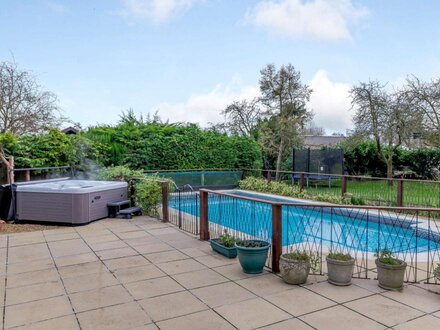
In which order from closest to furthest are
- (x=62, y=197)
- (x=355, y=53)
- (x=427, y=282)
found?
(x=427, y=282)
(x=62, y=197)
(x=355, y=53)

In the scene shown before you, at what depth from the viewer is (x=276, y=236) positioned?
3809 mm

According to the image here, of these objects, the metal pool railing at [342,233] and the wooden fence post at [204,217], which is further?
the wooden fence post at [204,217]

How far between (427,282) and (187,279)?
2.51 metres

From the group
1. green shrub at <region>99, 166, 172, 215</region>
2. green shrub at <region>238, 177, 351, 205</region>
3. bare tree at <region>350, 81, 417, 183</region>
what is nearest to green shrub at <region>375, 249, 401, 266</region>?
green shrub at <region>99, 166, 172, 215</region>

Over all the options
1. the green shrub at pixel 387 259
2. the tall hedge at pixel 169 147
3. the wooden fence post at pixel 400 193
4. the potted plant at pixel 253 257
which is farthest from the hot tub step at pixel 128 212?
the wooden fence post at pixel 400 193

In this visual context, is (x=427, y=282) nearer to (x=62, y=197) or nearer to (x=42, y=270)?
(x=42, y=270)

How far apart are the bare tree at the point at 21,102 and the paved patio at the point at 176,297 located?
10658mm

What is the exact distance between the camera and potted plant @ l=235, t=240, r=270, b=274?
12.3ft

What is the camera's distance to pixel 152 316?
2844mm

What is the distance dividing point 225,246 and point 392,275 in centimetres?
200

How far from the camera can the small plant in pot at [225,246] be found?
14.5ft

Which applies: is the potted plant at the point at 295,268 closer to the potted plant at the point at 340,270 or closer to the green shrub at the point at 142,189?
the potted plant at the point at 340,270

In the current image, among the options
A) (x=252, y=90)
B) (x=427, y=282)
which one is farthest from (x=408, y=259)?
(x=252, y=90)

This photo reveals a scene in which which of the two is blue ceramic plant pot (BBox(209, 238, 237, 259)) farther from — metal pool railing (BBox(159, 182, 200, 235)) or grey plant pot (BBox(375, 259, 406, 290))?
grey plant pot (BBox(375, 259, 406, 290))
